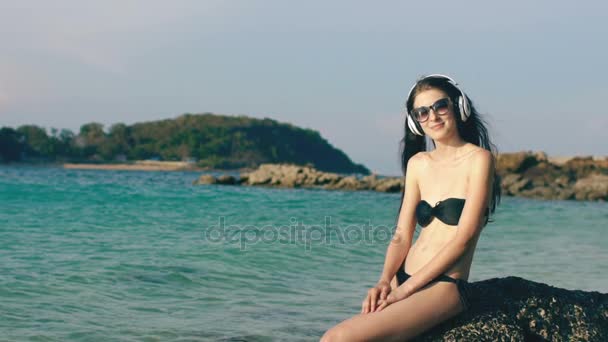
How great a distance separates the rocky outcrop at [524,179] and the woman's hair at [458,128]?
40228mm

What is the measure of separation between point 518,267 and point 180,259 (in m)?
5.71

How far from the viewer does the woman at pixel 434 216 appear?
3.86 metres

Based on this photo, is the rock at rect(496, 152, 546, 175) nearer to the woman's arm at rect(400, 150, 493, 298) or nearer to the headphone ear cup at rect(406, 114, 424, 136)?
the headphone ear cup at rect(406, 114, 424, 136)

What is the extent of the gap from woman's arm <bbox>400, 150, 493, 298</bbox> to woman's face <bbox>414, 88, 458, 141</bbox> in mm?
283

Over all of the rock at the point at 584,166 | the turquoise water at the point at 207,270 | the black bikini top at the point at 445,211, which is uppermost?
the black bikini top at the point at 445,211

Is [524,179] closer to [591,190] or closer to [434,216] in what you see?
[591,190]

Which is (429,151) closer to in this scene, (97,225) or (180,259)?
(180,259)

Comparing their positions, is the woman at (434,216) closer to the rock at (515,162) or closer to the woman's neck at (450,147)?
A: the woman's neck at (450,147)

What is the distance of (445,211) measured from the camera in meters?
4.21

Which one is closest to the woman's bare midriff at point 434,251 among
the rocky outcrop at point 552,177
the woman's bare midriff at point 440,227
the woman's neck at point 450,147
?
the woman's bare midriff at point 440,227

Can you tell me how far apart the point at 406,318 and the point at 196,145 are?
171 meters

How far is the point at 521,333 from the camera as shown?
412 centimetres

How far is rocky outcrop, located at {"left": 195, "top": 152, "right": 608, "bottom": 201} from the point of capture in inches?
1719

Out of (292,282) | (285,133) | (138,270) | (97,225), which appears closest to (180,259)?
(138,270)
